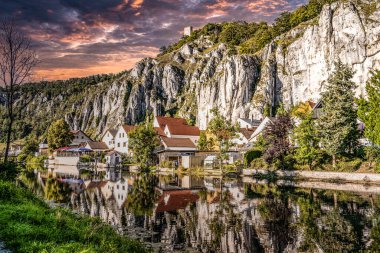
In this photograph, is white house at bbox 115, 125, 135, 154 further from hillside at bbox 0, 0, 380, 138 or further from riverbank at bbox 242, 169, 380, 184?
riverbank at bbox 242, 169, 380, 184

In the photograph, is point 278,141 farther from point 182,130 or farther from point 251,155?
point 182,130

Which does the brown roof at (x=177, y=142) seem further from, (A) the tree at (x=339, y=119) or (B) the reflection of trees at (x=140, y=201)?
(B) the reflection of trees at (x=140, y=201)

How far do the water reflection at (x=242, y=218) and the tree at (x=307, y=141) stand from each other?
12.7 meters

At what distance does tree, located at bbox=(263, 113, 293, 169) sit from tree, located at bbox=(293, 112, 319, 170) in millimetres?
1638

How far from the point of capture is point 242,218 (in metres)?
20.3

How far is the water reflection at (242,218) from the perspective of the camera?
14836mm

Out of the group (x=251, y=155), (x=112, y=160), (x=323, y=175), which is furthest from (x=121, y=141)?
(x=323, y=175)

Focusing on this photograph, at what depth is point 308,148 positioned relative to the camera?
4528cm

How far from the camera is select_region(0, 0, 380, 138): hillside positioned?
300 feet

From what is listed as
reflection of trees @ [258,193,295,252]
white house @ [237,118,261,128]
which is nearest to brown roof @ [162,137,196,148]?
white house @ [237,118,261,128]

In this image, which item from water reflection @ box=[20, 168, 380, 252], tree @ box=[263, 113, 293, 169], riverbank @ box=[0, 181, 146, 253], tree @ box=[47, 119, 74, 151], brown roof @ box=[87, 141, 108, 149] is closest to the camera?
riverbank @ box=[0, 181, 146, 253]

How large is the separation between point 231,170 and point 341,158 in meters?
16.3

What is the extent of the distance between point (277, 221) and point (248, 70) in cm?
10308

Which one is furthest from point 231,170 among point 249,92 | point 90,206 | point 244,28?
point 244,28
